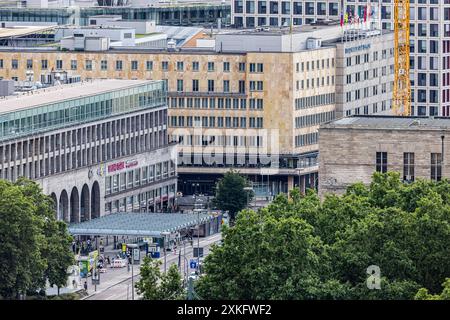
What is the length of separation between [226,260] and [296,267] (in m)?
4.86

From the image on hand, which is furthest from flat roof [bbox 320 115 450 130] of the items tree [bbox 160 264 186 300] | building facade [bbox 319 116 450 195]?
tree [bbox 160 264 186 300]

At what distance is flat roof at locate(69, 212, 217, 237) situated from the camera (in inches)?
7333

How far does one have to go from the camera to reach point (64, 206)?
648ft

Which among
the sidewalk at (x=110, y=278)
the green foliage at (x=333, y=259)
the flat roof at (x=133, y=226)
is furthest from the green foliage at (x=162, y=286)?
the flat roof at (x=133, y=226)

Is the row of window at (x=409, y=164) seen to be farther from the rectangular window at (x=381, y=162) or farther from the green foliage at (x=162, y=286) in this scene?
the green foliage at (x=162, y=286)

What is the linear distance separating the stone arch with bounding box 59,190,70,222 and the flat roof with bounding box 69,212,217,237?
2.88m

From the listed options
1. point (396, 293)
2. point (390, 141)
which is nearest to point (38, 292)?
point (390, 141)

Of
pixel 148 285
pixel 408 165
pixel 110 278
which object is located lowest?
pixel 110 278

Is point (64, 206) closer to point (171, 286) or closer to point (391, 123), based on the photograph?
point (391, 123)

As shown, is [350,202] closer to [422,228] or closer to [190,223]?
[422,228]

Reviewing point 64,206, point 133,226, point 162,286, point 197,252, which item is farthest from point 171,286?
point 64,206

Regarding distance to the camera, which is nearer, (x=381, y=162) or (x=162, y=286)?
(x=162, y=286)

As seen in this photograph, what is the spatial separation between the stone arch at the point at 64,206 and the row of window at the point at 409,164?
204 feet

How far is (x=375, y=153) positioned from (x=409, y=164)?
107 inches
